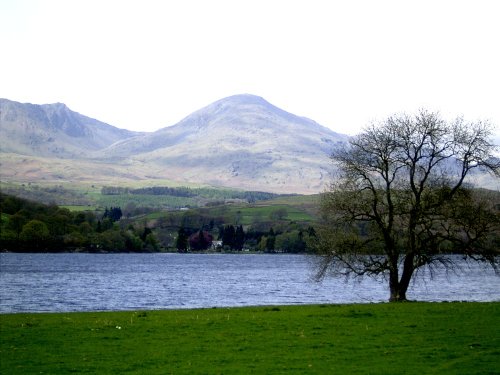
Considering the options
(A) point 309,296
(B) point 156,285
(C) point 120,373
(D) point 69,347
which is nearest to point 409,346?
(C) point 120,373

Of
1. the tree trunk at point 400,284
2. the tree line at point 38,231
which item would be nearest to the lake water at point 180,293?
the tree trunk at point 400,284

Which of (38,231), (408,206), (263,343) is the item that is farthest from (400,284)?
(38,231)

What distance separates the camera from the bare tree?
142ft

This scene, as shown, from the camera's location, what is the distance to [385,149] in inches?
1718

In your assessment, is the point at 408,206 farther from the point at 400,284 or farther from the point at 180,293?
the point at 180,293

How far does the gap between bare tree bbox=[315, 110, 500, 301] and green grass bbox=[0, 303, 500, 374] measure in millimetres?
8445

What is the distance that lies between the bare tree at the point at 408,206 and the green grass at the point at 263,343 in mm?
8445

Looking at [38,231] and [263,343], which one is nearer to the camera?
[263,343]

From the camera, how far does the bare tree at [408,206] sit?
43.2m

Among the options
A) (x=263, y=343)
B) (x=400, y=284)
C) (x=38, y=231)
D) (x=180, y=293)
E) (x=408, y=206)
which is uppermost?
(x=408, y=206)

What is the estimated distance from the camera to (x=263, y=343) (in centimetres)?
2522

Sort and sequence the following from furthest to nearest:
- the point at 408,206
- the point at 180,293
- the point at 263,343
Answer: the point at 180,293 < the point at 408,206 < the point at 263,343

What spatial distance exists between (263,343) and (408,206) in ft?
71.5

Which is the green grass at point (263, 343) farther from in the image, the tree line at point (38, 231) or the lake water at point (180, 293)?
the tree line at point (38, 231)
